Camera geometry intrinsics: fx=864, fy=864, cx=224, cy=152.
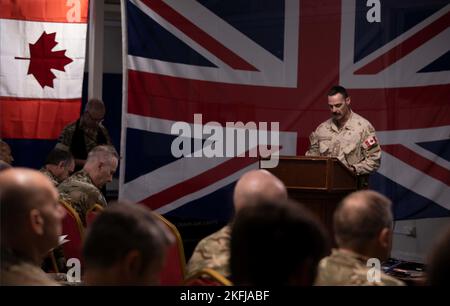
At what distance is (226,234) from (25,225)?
3.15 feet

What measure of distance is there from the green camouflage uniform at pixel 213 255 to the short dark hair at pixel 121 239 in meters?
0.84

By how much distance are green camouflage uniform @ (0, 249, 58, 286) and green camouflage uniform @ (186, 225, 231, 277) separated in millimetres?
750

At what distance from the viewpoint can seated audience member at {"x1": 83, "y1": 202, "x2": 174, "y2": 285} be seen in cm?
197

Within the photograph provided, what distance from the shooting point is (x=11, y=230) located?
2211 millimetres

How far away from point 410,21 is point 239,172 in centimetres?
180

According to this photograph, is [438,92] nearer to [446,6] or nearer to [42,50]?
[446,6]

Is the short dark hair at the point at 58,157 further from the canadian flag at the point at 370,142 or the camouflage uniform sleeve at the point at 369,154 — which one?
the canadian flag at the point at 370,142

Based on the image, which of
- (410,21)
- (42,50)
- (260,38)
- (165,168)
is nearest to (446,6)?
(410,21)

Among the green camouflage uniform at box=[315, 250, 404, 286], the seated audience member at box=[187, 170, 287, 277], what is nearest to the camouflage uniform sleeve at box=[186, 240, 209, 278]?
the seated audience member at box=[187, 170, 287, 277]

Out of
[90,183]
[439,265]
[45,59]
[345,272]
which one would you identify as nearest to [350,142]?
[90,183]

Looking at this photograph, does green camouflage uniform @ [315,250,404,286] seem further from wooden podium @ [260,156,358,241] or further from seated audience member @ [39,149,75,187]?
seated audience member @ [39,149,75,187]

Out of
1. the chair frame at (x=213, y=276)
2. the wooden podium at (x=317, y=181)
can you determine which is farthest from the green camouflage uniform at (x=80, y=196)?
the chair frame at (x=213, y=276)

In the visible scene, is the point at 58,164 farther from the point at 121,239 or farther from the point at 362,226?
the point at 121,239
